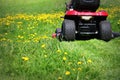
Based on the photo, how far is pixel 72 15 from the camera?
10.5 meters

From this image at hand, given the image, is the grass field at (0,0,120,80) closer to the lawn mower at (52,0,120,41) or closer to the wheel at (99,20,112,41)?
the wheel at (99,20,112,41)

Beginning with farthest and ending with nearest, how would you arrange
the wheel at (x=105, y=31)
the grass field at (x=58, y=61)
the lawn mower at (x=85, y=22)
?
the wheel at (x=105, y=31), the lawn mower at (x=85, y=22), the grass field at (x=58, y=61)

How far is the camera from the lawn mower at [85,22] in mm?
10406

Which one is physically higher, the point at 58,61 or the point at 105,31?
the point at 58,61

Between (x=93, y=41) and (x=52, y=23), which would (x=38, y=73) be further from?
(x=52, y=23)

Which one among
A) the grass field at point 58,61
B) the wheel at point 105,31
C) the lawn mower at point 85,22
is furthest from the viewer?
the wheel at point 105,31

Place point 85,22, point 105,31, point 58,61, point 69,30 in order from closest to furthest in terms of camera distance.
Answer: point 58,61 → point 69,30 → point 105,31 → point 85,22

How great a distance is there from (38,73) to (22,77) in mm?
394

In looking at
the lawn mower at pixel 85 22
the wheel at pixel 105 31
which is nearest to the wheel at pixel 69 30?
the lawn mower at pixel 85 22

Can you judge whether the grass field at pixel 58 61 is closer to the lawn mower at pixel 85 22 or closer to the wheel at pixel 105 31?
the wheel at pixel 105 31

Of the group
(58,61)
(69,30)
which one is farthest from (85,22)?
(58,61)

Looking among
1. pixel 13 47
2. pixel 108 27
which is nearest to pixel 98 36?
pixel 108 27

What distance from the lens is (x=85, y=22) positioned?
10.8m

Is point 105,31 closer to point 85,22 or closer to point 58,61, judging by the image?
point 85,22
